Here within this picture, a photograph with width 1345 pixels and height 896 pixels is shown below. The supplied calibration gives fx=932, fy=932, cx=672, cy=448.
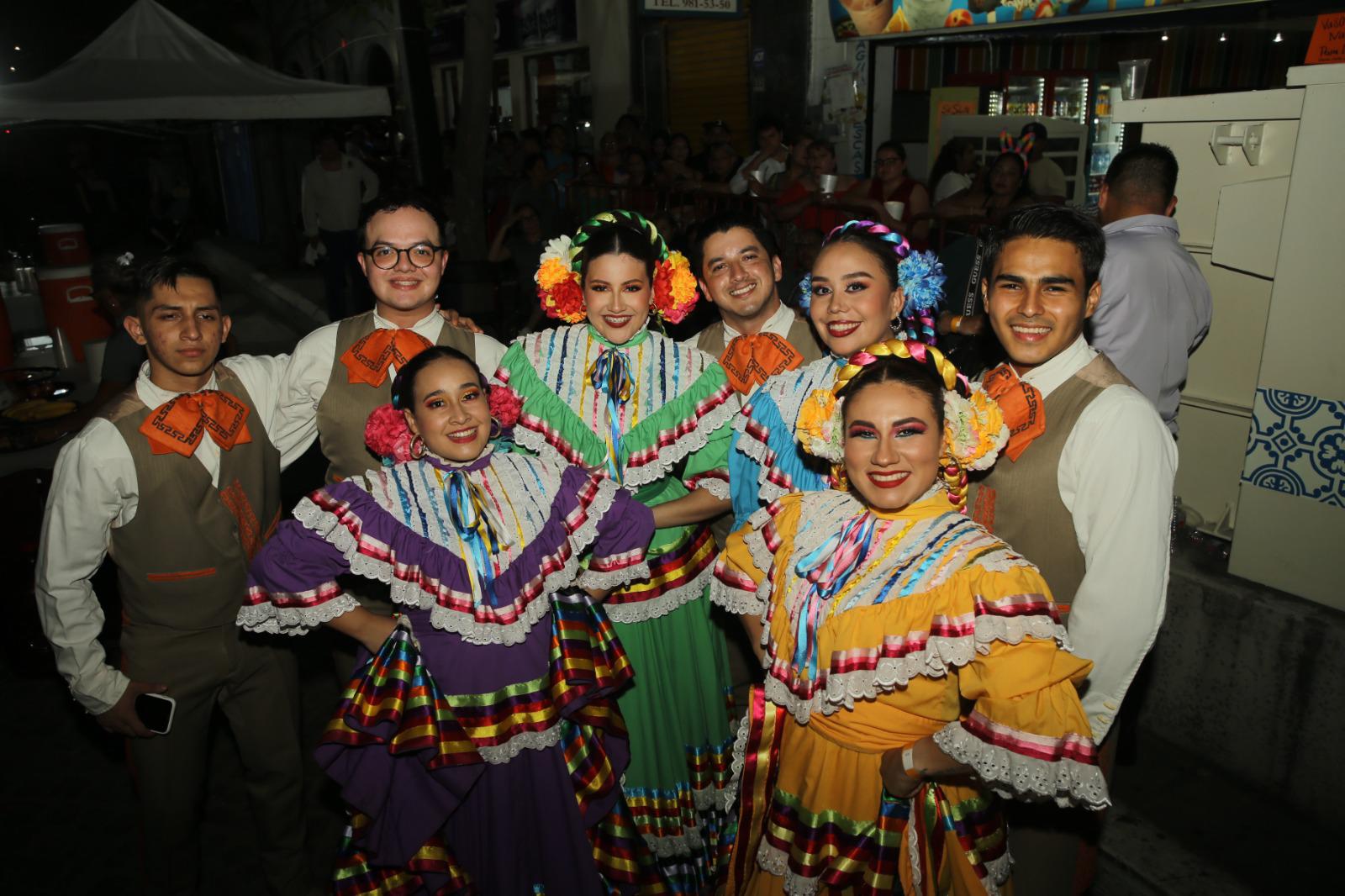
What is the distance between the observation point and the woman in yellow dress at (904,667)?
1.96 m

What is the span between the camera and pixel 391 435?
106 inches

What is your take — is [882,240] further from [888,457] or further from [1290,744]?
[1290,744]

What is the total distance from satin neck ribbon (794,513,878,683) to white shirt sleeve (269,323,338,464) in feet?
6.28

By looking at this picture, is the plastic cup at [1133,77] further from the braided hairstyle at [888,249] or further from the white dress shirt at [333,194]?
the white dress shirt at [333,194]

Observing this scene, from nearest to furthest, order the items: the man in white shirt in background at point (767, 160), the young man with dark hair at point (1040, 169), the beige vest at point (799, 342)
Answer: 1. the beige vest at point (799, 342)
2. the young man with dark hair at point (1040, 169)
3. the man in white shirt in background at point (767, 160)

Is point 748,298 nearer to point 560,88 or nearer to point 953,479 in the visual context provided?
point 953,479

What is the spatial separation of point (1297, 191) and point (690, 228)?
4.66 meters

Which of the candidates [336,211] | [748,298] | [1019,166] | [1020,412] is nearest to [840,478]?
[1020,412]

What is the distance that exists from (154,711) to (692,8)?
33.3ft

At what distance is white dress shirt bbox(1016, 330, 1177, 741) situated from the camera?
225 centimetres

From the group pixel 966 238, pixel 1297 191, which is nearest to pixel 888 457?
pixel 1297 191

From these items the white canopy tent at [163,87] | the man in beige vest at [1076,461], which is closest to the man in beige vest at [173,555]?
the man in beige vest at [1076,461]

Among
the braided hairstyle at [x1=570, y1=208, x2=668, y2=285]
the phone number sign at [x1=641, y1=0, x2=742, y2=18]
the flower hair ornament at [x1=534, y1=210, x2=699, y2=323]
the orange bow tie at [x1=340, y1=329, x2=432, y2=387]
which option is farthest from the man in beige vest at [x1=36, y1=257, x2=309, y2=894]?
the phone number sign at [x1=641, y1=0, x2=742, y2=18]

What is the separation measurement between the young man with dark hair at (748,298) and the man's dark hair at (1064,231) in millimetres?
1081
